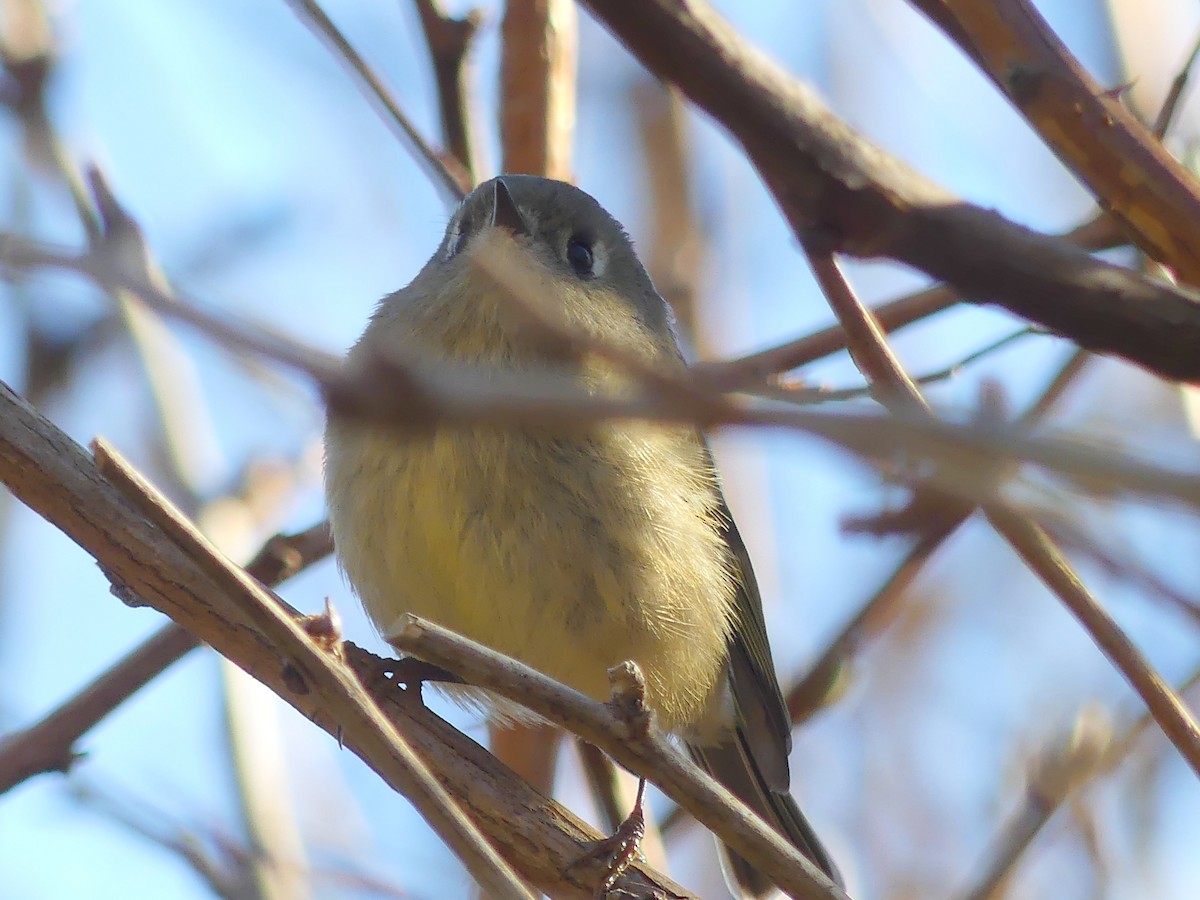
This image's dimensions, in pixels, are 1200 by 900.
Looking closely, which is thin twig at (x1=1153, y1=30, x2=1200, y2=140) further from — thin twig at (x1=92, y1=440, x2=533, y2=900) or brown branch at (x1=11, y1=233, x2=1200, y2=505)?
thin twig at (x1=92, y1=440, x2=533, y2=900)

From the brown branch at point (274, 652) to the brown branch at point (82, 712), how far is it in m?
0.20

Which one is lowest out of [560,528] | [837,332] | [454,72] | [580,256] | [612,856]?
[612,856]

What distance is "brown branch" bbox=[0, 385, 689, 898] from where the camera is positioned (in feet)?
4.47

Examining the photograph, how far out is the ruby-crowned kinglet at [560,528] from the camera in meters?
2.65

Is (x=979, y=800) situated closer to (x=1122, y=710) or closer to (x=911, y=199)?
Answer: (x=1122, y=710)

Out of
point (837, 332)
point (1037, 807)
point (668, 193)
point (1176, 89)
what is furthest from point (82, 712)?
point (668, 193)

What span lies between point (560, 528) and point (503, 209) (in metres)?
0.83

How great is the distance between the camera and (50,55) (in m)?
3.38

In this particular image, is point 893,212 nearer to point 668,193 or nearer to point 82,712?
point 82,712

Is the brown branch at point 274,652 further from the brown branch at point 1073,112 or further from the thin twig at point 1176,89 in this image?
the thin twig at point 1176,89

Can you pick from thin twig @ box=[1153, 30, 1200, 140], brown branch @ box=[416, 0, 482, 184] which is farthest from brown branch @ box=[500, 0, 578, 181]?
thin twig @ box=[1153, 30, 1200, 140]

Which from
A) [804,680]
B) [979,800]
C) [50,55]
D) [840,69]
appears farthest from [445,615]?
[840,69]

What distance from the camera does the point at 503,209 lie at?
3.10 meters

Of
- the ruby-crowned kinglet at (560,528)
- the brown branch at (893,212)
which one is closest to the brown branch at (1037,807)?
the ruby-crowned kinglet at (560,528)
